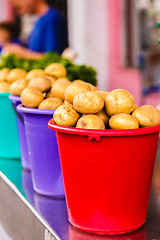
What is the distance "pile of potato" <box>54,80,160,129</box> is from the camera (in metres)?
1.03

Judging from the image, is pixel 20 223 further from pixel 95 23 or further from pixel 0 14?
pixel 0 14

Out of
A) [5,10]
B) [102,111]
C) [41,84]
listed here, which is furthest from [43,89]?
[5,10]

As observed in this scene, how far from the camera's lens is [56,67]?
1765mm

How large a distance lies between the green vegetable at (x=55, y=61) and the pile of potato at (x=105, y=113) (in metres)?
0.75

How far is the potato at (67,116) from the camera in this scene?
107cm

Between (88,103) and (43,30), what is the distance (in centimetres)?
308

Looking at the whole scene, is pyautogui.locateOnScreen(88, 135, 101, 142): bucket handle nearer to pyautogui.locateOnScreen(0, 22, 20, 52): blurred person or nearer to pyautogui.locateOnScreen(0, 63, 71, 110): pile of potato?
pyautogui.locateOnScreen(0, 63, 71, 110): pile of potato

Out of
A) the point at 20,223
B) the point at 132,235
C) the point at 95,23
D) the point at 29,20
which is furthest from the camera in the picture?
the point at 29,20

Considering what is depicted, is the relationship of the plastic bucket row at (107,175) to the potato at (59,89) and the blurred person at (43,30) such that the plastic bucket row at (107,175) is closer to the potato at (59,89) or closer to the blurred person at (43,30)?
the potato at (59,89)

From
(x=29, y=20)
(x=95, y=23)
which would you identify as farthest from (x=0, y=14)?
(x=95, y=23)

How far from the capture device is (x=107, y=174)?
102 cm

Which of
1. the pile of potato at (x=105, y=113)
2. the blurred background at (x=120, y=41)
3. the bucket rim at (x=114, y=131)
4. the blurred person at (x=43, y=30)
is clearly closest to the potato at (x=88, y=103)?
the pile of potato at (x=105, y=113)

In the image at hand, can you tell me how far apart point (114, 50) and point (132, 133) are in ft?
16.4

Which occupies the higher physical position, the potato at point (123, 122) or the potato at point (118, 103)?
the potato at point (118, 103)
